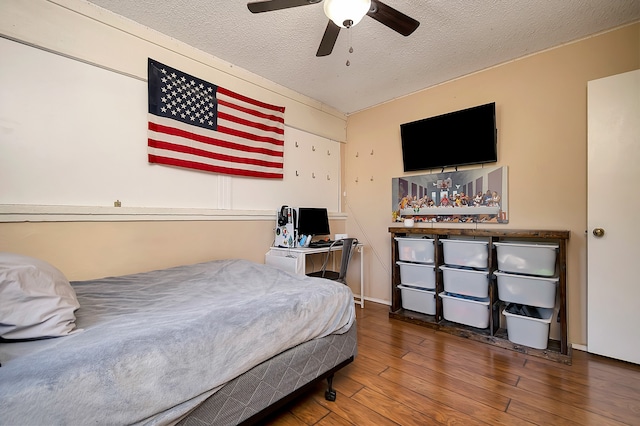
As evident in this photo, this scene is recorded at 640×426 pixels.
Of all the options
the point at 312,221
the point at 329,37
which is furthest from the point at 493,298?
the point at 329,37

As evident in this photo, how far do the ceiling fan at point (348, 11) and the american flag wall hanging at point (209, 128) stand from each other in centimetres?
120

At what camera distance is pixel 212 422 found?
1140mm

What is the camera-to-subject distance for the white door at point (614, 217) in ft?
7.13

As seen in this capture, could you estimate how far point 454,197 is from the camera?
10.4 ft

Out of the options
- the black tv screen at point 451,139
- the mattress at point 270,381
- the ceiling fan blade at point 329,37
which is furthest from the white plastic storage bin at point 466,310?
the ceiling fan blade at point 329,37

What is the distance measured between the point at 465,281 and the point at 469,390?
1.12m

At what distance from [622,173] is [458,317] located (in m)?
1.81

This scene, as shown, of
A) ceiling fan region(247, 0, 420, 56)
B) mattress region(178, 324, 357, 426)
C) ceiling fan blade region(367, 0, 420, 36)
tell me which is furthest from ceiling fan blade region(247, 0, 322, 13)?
mattress region(178, 324, 357, 426)

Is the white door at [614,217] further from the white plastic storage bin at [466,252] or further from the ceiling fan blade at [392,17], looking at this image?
the ceiling fan blade at [392,17]

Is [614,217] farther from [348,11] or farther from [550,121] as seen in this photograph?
[348,11]

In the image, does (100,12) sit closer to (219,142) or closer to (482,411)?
(219,142)

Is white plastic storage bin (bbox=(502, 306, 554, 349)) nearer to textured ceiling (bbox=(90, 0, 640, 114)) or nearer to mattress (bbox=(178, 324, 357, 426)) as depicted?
mattress (bbox=(178, 324, 357, 426))

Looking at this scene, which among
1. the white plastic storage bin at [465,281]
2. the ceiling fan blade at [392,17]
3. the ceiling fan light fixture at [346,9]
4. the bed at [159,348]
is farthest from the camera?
the white plastic storage bin at [465,281]

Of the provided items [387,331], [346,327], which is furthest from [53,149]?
[387,331]
